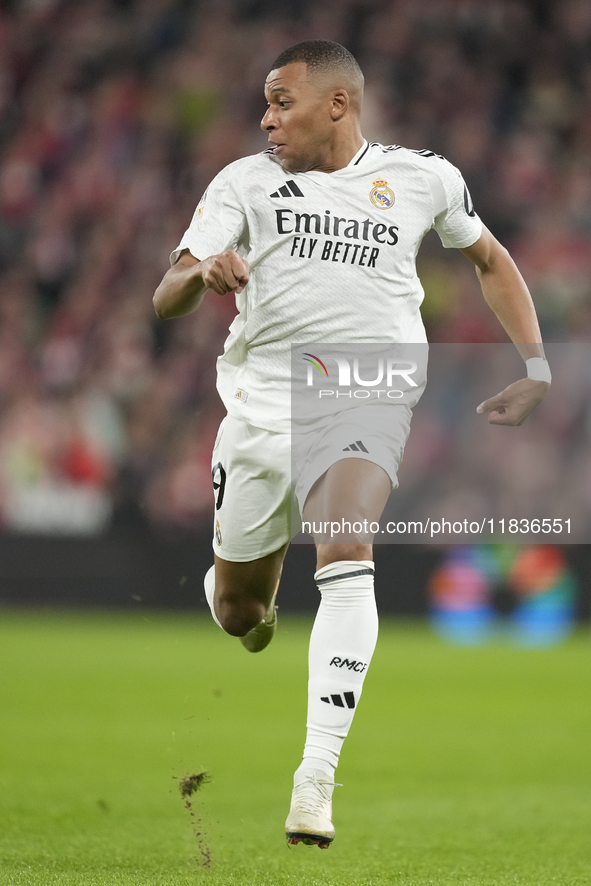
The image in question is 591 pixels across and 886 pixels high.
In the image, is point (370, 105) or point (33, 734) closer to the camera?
point (33, 734)

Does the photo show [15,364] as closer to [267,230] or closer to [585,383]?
[585,383]

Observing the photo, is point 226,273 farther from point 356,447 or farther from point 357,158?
point 357,158

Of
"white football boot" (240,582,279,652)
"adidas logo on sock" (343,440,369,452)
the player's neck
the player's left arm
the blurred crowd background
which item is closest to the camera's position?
"adidas logo on sock" (343,440,369,452)

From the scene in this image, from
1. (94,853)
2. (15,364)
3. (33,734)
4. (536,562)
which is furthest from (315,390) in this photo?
(15,364)

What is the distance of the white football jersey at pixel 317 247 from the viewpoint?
4.15 m

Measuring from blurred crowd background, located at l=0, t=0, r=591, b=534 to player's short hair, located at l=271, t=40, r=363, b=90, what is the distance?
7.66 metres

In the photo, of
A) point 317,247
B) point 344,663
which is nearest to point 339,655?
point 344,663

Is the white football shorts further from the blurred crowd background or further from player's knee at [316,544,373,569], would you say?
the blurred crowd background

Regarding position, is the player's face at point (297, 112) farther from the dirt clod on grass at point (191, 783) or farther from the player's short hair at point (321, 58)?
the dirt clod on grass at point (191, 783)

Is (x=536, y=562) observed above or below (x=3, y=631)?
above

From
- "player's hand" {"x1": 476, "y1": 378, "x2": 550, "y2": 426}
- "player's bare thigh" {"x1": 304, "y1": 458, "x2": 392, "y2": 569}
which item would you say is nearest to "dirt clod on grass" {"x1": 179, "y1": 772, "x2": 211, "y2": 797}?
"player's bare thigh" {"x1": 304, "y1": 458, "x2": 392, "y2": 569}

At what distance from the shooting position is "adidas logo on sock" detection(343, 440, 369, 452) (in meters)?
3.94

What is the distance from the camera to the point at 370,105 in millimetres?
13797

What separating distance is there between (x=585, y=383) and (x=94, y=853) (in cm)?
828
